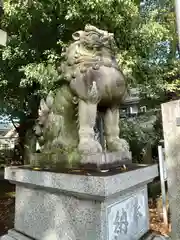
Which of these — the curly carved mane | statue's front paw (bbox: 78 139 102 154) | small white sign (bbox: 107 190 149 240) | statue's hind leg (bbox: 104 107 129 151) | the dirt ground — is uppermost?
the curly carved mane

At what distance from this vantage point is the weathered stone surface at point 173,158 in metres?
3.09

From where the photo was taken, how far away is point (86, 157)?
1.39 m

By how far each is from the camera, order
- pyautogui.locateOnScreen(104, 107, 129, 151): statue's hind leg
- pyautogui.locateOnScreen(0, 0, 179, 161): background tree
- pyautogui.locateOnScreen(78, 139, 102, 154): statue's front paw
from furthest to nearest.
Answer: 1. pyautogui.locateOnScreen(0, 0, 179, 161): background tree
2. pyautogui.locateOnScreen(104, 107, 129, 151): statue's hind leg
3. pyautogui.locateOnScreen(78, 139, 102, 154): statue's front paw

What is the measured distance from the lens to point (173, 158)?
3.19m

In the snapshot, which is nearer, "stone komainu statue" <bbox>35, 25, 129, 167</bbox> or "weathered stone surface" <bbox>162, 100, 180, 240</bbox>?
"stone komainu statue" <bbox>35, 25, 129, 167</bbox>

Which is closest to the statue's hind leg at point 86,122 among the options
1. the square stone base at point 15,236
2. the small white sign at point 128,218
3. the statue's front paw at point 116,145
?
the statue's front paw at point 116,145

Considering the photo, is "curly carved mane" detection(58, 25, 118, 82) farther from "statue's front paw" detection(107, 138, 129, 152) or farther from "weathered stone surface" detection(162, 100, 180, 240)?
"weathered stone surface" detection(162, 100, 180, 240)

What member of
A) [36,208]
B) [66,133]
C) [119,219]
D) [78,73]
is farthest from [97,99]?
[36,208]

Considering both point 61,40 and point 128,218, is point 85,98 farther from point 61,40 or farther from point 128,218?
point 61,40

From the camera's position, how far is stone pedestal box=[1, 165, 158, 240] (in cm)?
121

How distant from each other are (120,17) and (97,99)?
3284 mm

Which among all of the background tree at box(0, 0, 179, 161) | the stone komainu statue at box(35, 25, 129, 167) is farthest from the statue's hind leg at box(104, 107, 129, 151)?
the background tree at box(0, 0, 179, 161)

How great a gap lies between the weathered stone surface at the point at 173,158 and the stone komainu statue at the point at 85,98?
1645mm

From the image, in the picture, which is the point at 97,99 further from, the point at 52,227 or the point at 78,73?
the point at 52,227
